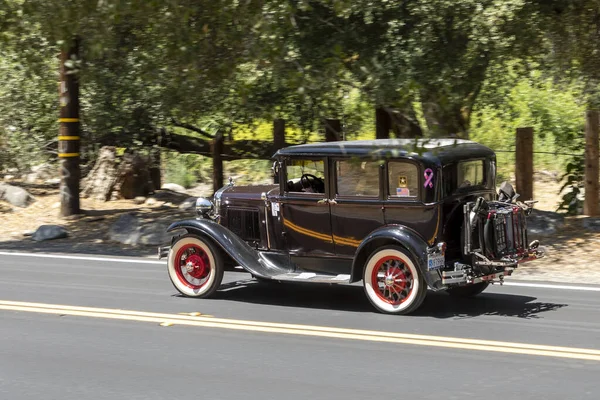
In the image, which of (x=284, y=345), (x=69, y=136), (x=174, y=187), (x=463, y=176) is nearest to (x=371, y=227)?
(x=463, y=176)

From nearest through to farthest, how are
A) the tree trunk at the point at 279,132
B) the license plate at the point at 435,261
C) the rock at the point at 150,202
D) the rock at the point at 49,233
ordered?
the license plate at the point at 435,261 → the rock at the point at 49,233 → the tree trunk at the point at 279,132 → the rock at the point at 150,202

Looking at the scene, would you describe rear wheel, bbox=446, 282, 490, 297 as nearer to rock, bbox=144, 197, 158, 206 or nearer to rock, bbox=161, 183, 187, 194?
rock, bbox=144, 197, 158, 206

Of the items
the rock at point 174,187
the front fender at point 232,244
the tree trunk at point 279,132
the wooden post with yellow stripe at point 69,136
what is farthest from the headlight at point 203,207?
the rock at point 174,187

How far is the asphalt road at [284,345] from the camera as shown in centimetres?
673

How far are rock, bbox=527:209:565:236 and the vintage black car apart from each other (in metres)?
4.10

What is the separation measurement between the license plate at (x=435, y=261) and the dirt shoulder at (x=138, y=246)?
9.39ft

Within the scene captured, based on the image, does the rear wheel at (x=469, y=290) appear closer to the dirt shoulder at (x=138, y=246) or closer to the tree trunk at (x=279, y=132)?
the dirt shoulder at (x=138, y=246)

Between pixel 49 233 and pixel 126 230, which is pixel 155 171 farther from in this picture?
pixel 126 230

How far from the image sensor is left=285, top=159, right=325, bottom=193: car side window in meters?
9.94

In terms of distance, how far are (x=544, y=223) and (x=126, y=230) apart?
6699mm

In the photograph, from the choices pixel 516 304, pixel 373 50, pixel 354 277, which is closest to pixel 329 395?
pixel 354 277

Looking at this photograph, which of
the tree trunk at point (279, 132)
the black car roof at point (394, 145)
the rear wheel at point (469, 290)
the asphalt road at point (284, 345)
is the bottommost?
the asphalt road at point (284, 345)

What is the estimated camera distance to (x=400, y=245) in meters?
9.09

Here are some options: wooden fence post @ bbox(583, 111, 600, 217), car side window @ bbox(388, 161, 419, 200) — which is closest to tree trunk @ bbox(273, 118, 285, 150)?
wooden fence post @ bbox(583, 111, 600, 217)
